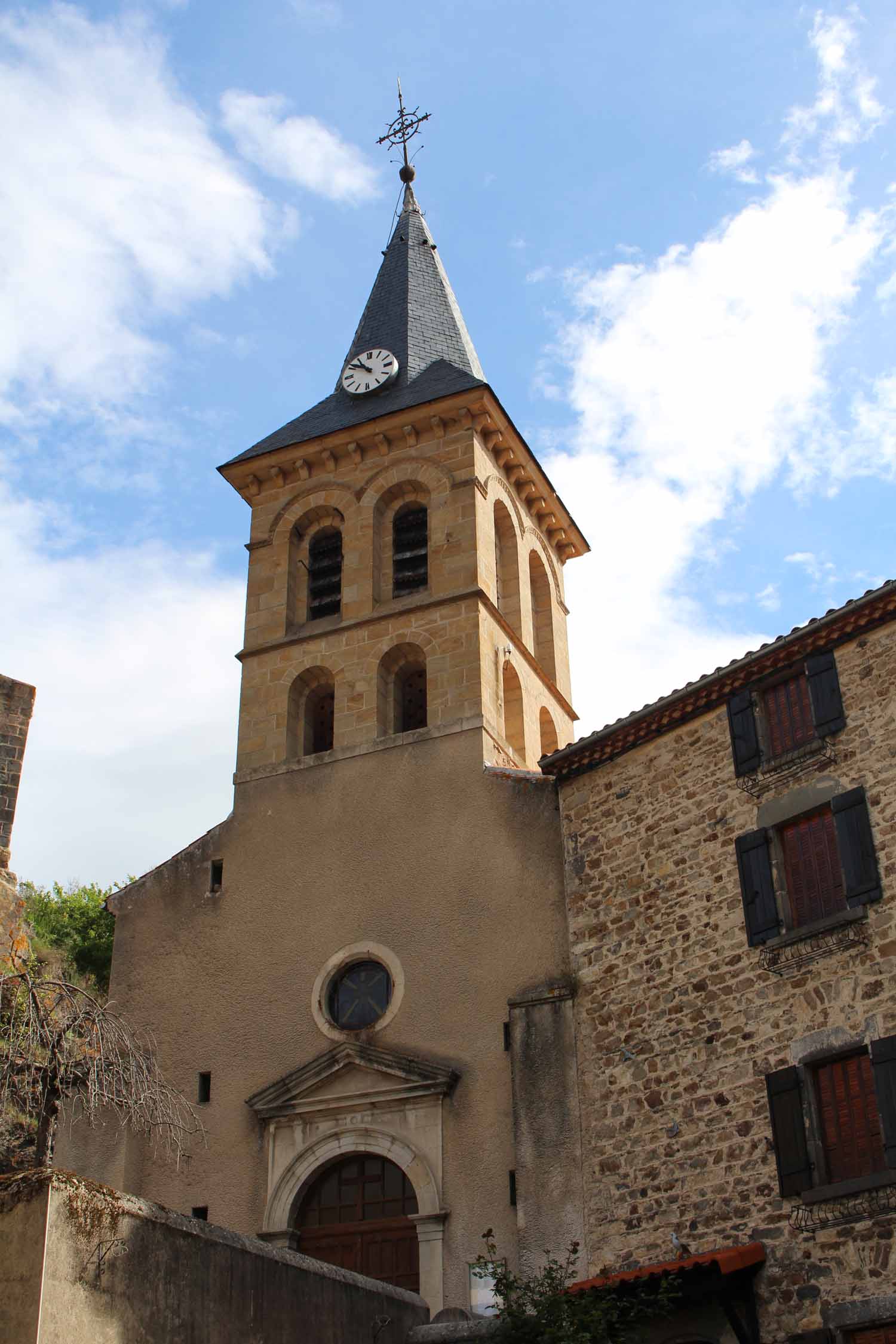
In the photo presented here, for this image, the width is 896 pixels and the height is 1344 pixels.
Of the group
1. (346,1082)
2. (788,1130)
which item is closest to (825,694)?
(788,1130)

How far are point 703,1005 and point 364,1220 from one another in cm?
478

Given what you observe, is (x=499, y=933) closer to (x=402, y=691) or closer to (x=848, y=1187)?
(x=402, y=691)

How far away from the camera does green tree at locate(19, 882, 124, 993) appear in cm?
3186

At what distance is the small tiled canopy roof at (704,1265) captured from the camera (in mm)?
12078

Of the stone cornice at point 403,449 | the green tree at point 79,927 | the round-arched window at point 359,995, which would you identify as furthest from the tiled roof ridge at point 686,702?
the green tree at point 79,927

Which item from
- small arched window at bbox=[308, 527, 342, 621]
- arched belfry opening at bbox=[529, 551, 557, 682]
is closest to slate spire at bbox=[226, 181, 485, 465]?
small arched window at bbox=[308, 527, 342, 621]

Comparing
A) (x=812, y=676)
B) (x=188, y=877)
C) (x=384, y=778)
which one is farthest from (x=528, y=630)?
(x=812, y=676)

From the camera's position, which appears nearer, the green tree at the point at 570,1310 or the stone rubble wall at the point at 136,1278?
the stone rubble wall at the point at 136,1278

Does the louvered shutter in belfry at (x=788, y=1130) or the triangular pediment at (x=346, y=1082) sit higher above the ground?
the triangular pediment at (x=346, y=1082)

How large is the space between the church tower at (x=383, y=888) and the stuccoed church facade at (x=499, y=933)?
0.04 meters

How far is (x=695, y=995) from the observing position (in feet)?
46.2

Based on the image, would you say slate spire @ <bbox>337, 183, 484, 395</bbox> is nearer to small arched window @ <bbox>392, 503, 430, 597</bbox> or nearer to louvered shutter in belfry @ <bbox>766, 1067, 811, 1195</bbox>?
small arched window @ <bbox>392, 503, 430, 597</bbox>

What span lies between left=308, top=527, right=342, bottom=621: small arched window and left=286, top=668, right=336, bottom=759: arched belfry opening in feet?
3.73

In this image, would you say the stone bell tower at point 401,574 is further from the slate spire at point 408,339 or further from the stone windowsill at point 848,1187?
the stone windowsill at point 848,1187
